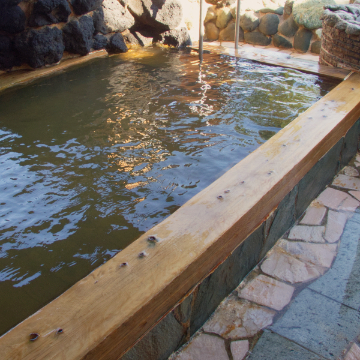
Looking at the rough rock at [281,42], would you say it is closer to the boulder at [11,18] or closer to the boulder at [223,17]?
the boulder at [223,17]

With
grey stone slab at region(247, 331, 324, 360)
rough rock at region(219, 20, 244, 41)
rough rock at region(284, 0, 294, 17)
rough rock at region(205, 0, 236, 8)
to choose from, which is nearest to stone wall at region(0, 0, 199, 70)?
rough rock at region(219, 20, 244, 41)

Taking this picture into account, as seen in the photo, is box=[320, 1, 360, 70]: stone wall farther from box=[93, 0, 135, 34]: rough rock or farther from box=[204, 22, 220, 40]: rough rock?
box=[204, 22, 220, 40]: rough rock

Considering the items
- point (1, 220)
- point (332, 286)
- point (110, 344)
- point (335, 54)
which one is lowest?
point (332, 286)

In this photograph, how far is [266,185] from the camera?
1909 mm

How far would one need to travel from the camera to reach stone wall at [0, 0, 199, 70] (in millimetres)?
4738

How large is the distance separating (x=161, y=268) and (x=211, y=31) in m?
8.24

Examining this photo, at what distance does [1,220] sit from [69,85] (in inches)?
110

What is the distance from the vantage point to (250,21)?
767 centimetres

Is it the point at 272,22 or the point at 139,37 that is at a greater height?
the point at 272,22

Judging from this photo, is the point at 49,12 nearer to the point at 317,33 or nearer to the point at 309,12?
the point at 309,12

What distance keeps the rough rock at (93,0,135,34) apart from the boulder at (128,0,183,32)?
31cm

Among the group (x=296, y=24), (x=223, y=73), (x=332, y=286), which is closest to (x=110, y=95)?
(x=223, y=73)

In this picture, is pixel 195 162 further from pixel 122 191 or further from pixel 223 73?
pixel 223 73

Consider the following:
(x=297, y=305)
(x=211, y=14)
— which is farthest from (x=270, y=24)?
(x=297, y=305)
